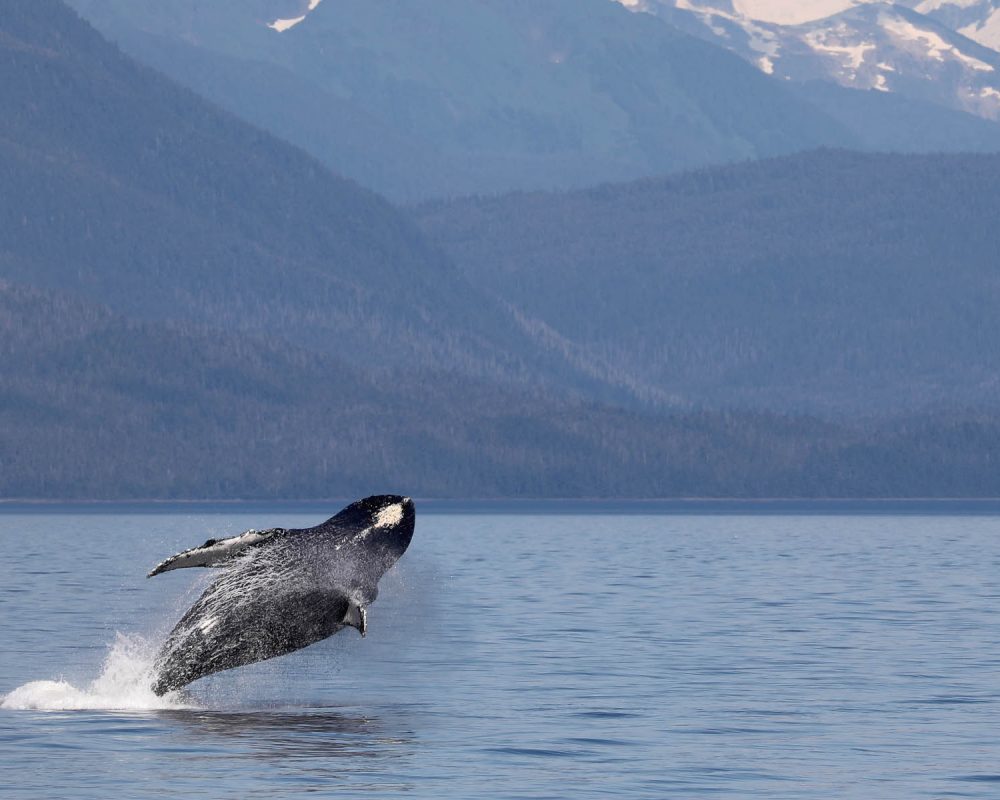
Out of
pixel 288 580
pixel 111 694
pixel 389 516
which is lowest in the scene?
pixel 111 694

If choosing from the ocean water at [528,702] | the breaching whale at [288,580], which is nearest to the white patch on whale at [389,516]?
the breaching whale at [288,580]

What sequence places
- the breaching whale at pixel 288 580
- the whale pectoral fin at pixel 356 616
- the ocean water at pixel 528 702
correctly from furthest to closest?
1. the breaching whale at pixel 288 580
2. the ocean water at pixel 528 702
3. the whale pectoral fin at pixel 356 616

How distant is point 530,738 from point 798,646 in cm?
2473

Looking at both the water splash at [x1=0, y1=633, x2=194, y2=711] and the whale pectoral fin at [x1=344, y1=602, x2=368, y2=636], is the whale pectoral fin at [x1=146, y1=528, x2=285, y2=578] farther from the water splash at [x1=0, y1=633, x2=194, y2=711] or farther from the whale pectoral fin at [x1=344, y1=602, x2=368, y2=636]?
the water splash at [x1=0, y1=633, x2=194, y2=711]

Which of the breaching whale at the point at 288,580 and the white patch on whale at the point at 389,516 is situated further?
the white patch on whale at the point at 389,516

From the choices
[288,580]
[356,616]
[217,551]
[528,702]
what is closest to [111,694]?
[528,702]

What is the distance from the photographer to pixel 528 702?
172 feet

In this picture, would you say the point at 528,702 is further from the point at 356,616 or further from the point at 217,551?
the point at 217,551

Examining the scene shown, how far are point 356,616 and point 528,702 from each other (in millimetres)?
13031

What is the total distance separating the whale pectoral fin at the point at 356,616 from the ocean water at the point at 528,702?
4.56ft

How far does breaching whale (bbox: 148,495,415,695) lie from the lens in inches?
1620

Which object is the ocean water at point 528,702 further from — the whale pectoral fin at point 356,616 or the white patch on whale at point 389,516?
the whale pectoral fin at point 356,616

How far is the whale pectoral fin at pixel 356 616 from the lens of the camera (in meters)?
40.1

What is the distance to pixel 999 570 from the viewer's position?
12700 centimetres
